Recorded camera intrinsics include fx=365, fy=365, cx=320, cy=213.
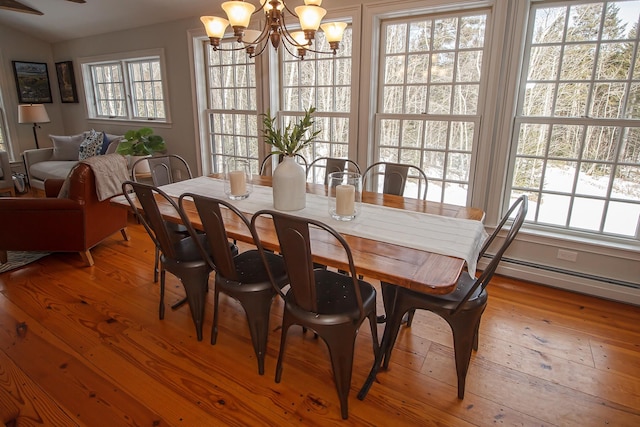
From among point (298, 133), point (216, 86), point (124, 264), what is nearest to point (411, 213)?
point (298, 133)

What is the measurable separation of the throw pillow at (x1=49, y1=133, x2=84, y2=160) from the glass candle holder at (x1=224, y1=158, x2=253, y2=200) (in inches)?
176

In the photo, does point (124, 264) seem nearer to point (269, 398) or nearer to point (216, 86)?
point (269, 398)

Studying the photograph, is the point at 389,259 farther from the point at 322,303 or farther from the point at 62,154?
the point at 62,154

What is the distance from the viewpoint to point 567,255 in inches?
107

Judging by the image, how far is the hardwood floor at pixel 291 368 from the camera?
1.65 metres

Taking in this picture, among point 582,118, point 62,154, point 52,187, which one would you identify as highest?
point 582,118

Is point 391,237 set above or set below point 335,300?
above

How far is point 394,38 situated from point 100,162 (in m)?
2.70

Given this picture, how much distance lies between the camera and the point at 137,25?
4691 millimetres

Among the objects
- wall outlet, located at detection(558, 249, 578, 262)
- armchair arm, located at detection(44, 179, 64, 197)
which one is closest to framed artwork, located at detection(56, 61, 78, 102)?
armchair arm, located at detection(44, 179, 64, 197)

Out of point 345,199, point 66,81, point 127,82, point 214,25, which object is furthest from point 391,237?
point 66,81

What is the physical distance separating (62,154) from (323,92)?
436 centimetres

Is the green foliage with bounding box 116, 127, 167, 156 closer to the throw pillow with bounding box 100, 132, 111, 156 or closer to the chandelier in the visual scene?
the throw pillow with bounding box 100, 132, 111, 156

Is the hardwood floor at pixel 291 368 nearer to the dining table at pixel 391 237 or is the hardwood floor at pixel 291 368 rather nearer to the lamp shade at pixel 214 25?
the dining table at pixel 391 237
